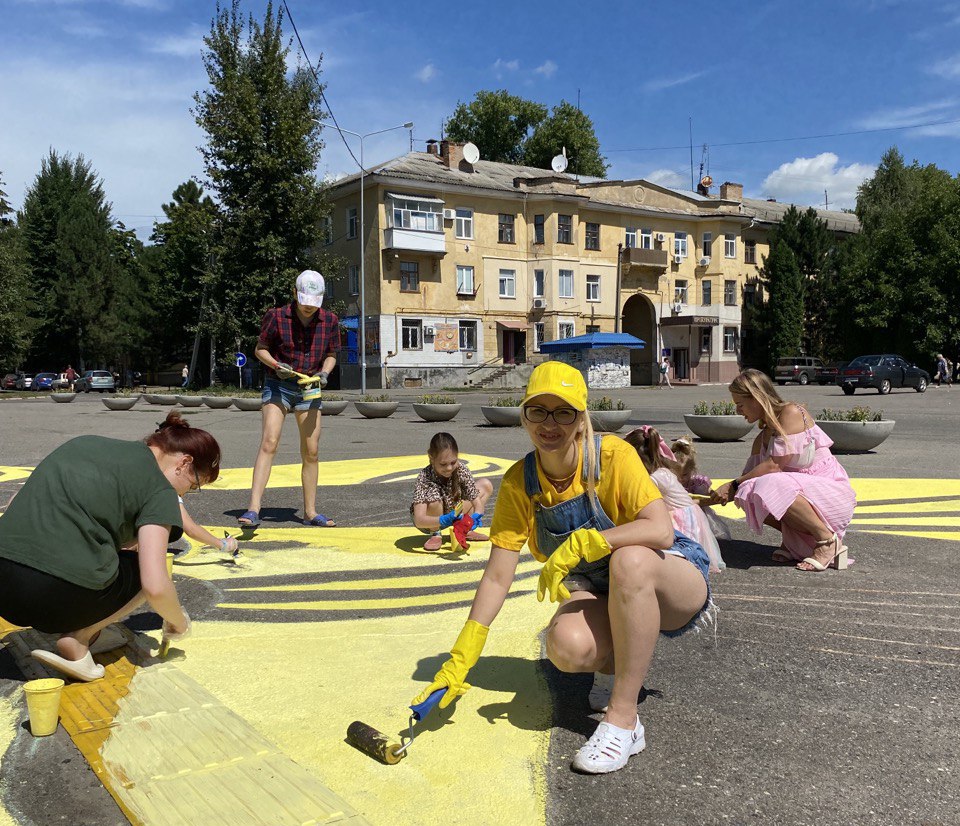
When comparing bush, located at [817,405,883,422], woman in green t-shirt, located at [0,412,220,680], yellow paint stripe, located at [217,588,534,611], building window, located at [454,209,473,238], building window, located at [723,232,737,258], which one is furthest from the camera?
building window, located at [723,232,737,258]

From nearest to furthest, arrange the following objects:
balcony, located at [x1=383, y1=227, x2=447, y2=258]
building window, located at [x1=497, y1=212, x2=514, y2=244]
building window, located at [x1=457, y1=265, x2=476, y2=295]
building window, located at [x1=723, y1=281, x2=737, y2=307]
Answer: balcony, located at [x1=383, y1=227, x2=447, y2=258]
building window, located at [x1=457, y1=265, x2=476, y2=295]
building window, located at [x1=497, y1=212, x2=514, y2=244]
building window, located at [x1=723, y1=281, x2=737, y2=307]

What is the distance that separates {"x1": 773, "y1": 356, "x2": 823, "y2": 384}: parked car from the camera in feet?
145

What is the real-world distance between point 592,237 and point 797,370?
14545mm

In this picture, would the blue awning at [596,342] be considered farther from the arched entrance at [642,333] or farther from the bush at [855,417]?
the bush at [855,417]

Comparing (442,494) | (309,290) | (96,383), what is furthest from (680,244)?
(442,494)

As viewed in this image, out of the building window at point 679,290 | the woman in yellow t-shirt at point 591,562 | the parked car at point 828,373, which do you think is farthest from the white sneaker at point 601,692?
the building window at point 679,290

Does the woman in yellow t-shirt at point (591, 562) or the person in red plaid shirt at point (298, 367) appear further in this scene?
the person in red plaid shirt at point (298, 367)

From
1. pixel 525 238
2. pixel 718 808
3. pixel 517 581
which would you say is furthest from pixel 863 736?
pixel 525 238

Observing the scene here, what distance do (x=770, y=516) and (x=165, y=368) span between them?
6527 centimetres

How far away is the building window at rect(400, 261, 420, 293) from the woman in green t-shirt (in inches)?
1579

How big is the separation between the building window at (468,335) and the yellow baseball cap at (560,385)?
137 ft

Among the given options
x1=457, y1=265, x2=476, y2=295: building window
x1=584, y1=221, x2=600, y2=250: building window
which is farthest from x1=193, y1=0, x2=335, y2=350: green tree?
x1=584, y1=221, x2=600, y2=250: building window

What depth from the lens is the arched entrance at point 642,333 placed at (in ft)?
171

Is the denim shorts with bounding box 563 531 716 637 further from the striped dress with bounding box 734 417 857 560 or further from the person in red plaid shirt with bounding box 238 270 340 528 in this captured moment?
the person in red plaid shirt with bounding box 238 270 340 528
